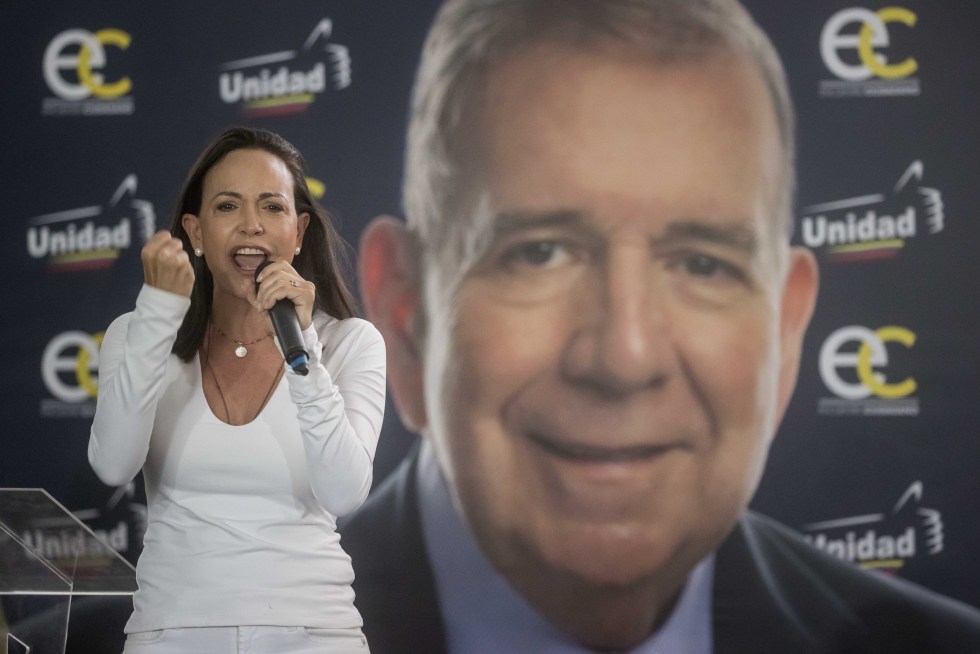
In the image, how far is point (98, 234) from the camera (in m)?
3.45

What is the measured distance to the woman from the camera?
4.94 ft

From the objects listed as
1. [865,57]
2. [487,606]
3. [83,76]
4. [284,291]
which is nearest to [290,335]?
[284,291]

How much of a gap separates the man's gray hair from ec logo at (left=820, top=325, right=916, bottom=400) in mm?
405

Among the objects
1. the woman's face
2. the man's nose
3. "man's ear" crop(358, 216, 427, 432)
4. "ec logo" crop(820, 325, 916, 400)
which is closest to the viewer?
the woman's face

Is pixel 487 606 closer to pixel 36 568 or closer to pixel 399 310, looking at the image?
pixel 399 310

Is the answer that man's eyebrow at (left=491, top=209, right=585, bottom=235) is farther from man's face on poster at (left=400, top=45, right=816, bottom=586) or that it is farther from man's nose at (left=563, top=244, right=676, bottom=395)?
man's nose at (left=563, top=244, right=676, bottom=395)

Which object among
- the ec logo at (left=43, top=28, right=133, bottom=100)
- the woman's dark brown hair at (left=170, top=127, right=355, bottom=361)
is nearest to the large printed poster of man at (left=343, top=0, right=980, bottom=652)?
the ec logo at (left=43, top=28, right=133, bottom=100)

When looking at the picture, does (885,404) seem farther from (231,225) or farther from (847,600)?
(231,225)

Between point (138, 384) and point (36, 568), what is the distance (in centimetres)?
78

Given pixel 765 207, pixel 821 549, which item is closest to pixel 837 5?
pixel 765 207

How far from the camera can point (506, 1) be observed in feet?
10.9

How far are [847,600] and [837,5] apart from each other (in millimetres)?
1896

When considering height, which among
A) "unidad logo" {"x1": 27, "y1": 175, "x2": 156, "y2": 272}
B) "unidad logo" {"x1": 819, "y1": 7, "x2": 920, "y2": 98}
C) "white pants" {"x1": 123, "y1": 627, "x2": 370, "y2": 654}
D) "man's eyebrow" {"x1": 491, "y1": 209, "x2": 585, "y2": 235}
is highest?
"unidad logo" {"x1": 819, "y1": 7, "x2": 920, "y2": 98}

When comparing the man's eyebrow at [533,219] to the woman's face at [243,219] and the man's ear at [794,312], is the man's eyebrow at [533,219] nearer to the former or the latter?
the man's ear at [794,312]
